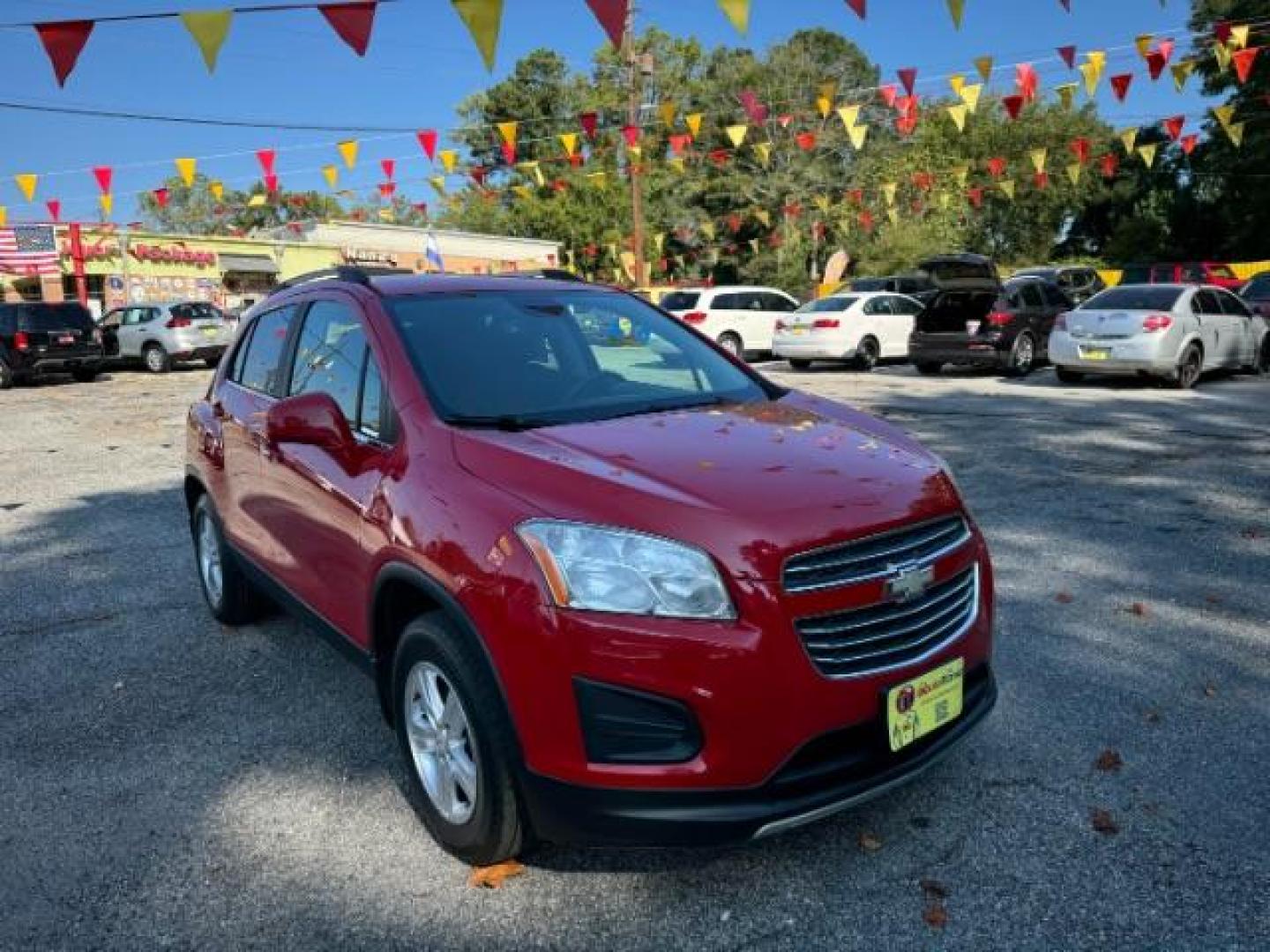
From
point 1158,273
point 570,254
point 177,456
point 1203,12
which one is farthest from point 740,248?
point 177,456

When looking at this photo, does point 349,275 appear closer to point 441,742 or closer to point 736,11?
point 441,742

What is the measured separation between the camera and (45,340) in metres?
18.9

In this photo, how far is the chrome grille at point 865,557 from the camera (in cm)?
234

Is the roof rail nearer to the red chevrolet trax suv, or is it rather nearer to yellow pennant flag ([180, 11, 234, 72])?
the red chevrolet trax suv

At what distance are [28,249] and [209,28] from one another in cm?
3129

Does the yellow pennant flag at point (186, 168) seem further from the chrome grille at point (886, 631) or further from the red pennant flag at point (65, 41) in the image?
the chrome grille at point (886, 631)

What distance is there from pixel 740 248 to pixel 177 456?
45490mm

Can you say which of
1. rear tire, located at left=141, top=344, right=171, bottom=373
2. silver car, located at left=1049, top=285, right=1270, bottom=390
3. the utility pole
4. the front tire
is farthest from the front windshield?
rear tire, located at left=141, top=344, right=171, bottom=373

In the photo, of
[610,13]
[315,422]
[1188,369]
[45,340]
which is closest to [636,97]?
[45,340]

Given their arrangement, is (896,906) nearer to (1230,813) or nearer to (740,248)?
(1230,813)

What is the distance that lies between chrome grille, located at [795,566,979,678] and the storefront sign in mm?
38752

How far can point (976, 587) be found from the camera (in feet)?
9.45

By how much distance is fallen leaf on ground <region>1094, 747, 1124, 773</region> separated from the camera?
3.19 meters

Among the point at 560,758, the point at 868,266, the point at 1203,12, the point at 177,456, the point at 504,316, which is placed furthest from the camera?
the point at 868,266
